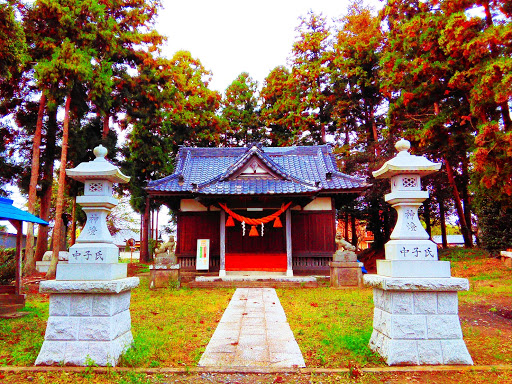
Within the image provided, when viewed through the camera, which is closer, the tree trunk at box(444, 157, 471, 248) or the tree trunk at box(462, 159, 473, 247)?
the tree trunk at box(444, 157, 471, 248)

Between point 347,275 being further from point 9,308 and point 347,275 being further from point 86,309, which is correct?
point 9,308

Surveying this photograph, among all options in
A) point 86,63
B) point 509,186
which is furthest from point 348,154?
point 86,63

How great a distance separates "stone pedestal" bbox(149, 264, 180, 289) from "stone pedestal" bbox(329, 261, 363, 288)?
18.0 ft

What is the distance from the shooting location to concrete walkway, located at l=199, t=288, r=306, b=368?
14.7 feet

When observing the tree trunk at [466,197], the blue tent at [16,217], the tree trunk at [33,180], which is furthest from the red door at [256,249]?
the tree trunk at [466,197]

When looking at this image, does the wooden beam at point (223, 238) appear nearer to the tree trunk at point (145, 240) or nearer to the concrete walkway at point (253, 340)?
the concrete walkway at point (253, 340)

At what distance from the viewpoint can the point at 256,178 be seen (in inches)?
567

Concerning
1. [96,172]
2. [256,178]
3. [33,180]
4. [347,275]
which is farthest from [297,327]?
[33,180]

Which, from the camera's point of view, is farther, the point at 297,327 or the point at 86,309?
the point at 297,327

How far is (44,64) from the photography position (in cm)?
1269

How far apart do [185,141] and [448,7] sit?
1878cm

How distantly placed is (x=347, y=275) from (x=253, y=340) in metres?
6.91

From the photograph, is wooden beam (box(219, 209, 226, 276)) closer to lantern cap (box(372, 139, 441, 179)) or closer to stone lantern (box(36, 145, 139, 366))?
stone lantern (box(36, 145, 139, 366))

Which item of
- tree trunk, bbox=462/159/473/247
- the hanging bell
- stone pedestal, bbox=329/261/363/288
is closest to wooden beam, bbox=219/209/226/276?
the hanging bell
